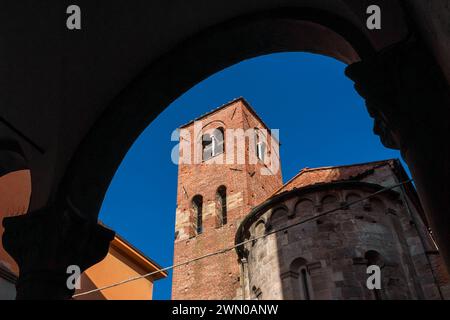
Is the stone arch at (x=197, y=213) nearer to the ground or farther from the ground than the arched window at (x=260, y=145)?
nearer to the ground

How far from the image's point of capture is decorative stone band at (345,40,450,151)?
2174 mm

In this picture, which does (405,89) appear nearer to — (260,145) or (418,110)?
(418,110)

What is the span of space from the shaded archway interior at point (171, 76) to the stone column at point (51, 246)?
16 centimetres

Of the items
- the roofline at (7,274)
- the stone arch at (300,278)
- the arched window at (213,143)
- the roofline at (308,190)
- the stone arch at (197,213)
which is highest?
the arched window at (213,143)

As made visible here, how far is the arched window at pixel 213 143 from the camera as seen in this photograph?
27.7 m

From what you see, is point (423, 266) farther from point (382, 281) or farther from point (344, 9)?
point (344, 9)

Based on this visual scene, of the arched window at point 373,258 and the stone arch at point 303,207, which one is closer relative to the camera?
the arched window at point 373,258

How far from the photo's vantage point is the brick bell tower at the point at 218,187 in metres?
21.6

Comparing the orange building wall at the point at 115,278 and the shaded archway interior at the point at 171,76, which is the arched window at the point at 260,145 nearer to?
the orange building wall at the point at 115,278

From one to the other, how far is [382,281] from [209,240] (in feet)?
43.4

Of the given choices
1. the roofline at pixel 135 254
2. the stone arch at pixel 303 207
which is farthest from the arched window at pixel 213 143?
the stone arch at pixel 303 207

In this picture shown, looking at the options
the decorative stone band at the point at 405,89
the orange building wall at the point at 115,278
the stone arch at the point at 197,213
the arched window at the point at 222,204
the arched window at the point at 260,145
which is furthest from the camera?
the arched window at the point at 260,145

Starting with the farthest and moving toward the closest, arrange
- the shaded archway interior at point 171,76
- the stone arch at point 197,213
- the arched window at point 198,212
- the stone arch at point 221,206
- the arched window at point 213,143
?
the arched window at point 213,143 < the arched window at point 198,212 < the stone arch at point 197,213 < the stone arch at point 221,206 < the shaded archway interior at point 171,76

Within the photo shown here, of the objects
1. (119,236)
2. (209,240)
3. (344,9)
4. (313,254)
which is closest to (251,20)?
(344,9)
